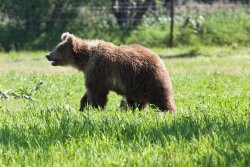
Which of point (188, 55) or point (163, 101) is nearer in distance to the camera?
point (163, 101)

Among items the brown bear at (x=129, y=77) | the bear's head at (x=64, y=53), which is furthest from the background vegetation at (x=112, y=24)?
the brown bear at (x=129, y=77)

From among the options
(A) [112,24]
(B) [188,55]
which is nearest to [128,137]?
(B) [188,55]

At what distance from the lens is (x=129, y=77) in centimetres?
911

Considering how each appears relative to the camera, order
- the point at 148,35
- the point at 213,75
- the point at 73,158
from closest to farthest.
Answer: the point at 73,158 → the point at 213,75 → the point at 148,35

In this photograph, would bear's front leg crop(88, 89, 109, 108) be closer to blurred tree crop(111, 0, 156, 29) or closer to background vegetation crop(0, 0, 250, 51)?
background vegetation crop(0, 0, 250, 51)

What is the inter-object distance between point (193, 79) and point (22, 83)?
3768 millimetres

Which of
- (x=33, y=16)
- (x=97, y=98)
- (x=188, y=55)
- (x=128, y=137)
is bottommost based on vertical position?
(x=188, y=55)

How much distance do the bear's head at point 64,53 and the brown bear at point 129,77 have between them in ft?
2.01

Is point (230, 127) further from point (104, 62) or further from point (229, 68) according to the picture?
point (229, 68)

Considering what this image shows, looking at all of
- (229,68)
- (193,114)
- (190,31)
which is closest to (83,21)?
(190,31)

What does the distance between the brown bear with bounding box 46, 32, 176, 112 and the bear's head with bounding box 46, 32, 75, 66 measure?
0.61 m

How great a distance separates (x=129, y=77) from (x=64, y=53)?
147 centimetres

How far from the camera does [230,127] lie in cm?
661

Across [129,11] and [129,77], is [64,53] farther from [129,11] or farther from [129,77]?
[129,11]
